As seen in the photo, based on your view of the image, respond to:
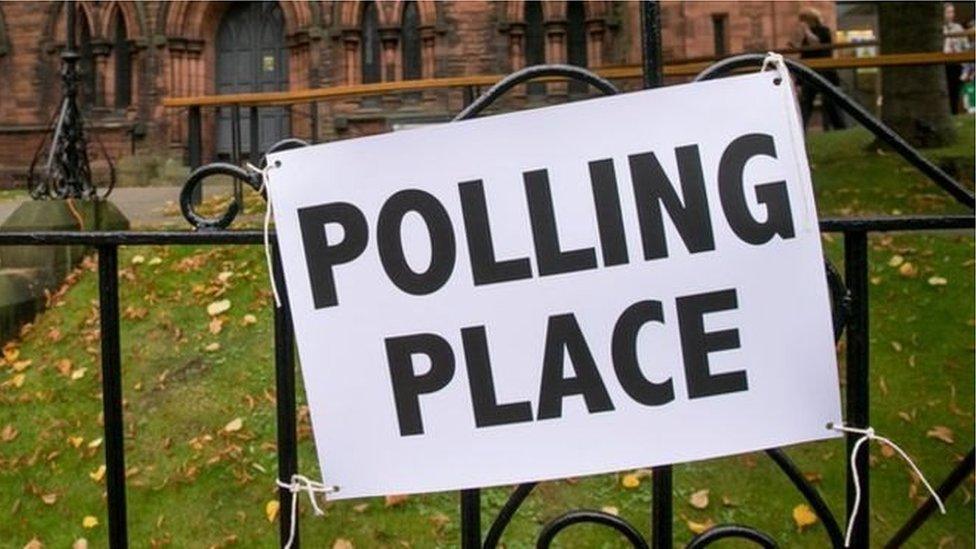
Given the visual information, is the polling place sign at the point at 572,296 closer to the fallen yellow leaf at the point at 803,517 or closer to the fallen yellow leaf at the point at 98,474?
the fallen yellow leaf at the point at 803,517

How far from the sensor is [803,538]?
340 cm

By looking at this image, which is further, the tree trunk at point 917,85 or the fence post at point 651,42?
the tree trunk at point 917,85

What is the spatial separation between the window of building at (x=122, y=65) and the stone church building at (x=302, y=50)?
3cm

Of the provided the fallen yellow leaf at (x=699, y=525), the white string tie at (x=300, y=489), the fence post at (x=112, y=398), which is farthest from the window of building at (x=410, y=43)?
the white string tie at (x=300, y=489)

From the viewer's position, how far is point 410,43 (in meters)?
17.7

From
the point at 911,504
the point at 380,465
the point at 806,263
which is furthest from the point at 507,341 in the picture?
the point at 911,504

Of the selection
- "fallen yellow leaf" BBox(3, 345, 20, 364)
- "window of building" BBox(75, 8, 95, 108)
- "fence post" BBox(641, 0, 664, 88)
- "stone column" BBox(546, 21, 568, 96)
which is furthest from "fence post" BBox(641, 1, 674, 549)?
"window of building" BBox(75, 8, 95, 108)

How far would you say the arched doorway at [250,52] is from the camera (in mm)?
18266

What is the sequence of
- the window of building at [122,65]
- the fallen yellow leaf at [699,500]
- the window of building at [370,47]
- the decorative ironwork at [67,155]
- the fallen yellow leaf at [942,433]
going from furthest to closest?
1. the window of building at [122,65]
2. the window of building at [370,47]
3. the decorative ironwork at [67,155]
4. the fallen yellow leaf at [942,433]
5. the fallen yellow leaf at [699,500]

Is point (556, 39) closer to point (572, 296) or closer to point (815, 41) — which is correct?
point (815, 41)

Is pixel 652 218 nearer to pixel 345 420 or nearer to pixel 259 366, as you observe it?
pixel 345 420

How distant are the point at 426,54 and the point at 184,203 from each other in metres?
16.2

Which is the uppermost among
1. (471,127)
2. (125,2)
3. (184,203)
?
(125,2)

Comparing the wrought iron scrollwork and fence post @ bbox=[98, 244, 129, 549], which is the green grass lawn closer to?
fence post @ bbox=[98, 244, 129, 549]
